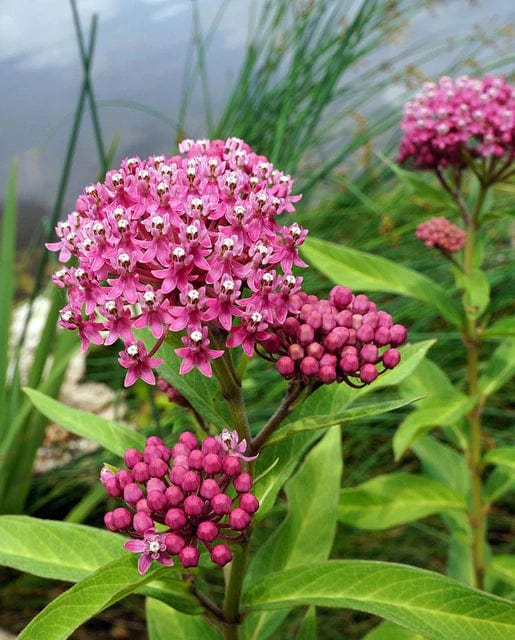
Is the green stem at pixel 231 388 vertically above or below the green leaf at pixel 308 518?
above

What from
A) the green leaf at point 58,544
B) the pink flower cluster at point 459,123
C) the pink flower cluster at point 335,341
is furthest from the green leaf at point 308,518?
the pink flower cluster at point 459,123

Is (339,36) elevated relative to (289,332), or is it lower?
elevated

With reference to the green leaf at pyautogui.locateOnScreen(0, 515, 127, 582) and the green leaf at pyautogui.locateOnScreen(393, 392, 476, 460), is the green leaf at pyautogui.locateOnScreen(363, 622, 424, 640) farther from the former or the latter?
the green leaf at pyautogui.locateOnScreen(0, 515, 127, 582)

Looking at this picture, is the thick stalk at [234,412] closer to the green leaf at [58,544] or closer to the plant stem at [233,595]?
the plant stem at [233,595]

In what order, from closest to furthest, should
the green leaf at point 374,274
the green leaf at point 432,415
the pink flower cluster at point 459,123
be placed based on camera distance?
the green leaf at point 432,415 < the green leaf at point 374,274 < the pink flower cluster at point 459,123

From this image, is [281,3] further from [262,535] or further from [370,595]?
[370,595]

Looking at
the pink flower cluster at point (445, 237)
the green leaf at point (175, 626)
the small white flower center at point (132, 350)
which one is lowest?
the green leaf at point (175, 626)

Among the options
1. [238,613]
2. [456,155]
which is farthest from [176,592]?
[456,155]

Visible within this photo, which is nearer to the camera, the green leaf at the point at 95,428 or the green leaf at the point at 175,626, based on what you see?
the green leaf at the point at 95,428
